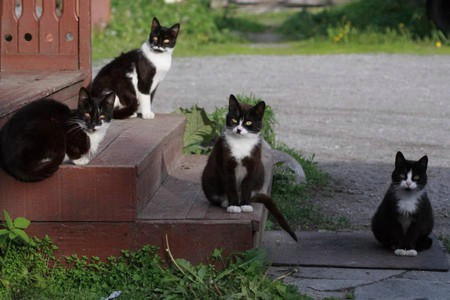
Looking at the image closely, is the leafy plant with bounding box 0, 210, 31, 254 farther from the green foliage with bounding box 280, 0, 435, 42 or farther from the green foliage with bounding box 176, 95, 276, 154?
the green foliage with bounding box 280, 0, 435, 42

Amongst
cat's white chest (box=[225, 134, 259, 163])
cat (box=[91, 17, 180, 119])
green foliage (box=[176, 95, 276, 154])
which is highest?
cat's white chest (box=[225, 134, 259, 163])

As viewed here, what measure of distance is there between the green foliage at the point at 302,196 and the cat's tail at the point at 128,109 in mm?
1224

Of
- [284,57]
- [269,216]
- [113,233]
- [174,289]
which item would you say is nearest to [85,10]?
[269,216]

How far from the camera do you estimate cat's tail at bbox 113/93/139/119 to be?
22.5 ft

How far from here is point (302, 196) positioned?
7145mm

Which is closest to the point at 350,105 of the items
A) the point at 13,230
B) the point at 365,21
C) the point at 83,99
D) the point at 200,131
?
the point at 200,131

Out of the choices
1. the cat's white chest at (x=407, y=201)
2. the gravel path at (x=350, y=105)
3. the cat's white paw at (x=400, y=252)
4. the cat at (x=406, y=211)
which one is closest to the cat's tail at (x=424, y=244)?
the cat at (x=406, y=211)

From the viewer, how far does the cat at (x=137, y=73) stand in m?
6.80

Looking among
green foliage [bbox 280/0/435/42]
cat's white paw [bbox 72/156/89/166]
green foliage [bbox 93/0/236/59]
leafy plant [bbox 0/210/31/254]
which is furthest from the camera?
green foliage [bbox 280/0/435/42]

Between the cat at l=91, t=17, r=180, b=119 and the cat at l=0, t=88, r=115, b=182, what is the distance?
1.50 metres

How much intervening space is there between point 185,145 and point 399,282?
106 inches

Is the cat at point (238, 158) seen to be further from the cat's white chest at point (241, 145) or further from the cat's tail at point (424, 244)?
the cat's tail at point (424, 244)

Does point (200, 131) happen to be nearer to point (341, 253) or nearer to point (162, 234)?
point (341, 253)

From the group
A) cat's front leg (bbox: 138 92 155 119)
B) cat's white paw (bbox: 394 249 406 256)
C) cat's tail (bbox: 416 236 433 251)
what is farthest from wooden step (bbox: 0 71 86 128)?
cat's tail (bbox: 416 236 433 251)
